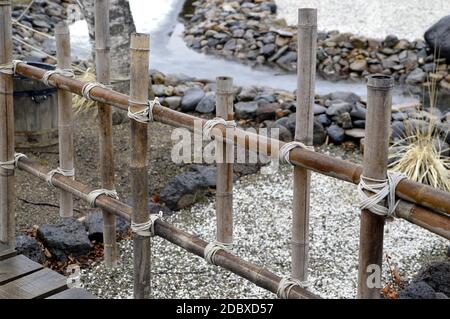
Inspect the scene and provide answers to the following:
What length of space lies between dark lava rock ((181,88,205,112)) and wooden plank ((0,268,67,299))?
352 centimetres

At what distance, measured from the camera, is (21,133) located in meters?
4.66

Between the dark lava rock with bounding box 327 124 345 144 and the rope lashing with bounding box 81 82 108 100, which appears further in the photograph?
the dark lava rock with bounding box 327 124 345 144

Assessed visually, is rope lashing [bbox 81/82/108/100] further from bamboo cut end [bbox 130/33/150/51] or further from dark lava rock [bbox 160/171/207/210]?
dark lava rock [bbox 160/171/207/210]

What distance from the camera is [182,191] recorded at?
4.14 metres

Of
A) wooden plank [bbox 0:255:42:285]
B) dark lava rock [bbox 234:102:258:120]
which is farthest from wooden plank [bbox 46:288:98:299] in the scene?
dark lava rock [bbox 234:102:258:120]

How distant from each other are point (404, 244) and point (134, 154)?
193 cm

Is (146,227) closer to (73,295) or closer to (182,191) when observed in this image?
(73,295)

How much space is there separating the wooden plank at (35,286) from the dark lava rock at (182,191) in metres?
1.67

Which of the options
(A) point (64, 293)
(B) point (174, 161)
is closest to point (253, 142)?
(A) point (64, 293)

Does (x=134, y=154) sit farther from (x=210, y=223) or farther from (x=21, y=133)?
(x=21, y=133)

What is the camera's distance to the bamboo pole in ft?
5.62

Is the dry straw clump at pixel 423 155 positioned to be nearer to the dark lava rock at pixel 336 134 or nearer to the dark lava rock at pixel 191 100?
the dark lava rock at pixel 336 134

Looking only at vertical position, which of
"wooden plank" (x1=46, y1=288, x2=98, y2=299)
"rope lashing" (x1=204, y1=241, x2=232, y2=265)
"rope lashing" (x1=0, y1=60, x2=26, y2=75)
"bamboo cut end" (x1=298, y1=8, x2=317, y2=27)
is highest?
"bamboo cut end" (x1=298, y1=8, x2=317, y2=27)

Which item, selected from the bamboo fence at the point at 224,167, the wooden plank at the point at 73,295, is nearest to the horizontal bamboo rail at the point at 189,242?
the bamboo fence at the point at 224,167
